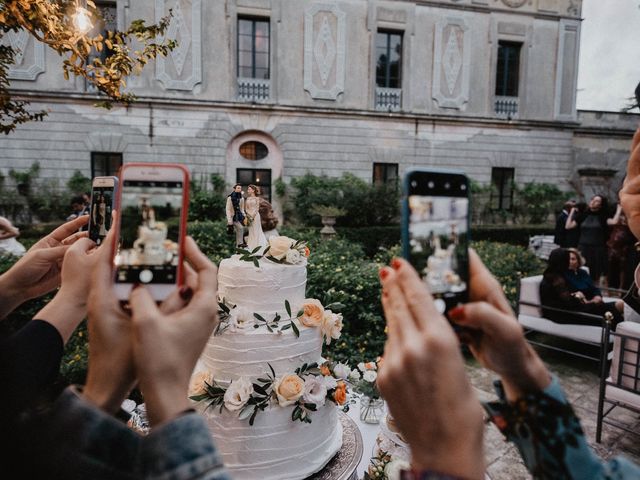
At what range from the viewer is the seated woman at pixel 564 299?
503cm

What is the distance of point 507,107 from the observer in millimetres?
17266

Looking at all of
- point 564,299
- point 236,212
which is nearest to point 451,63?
point 564,299

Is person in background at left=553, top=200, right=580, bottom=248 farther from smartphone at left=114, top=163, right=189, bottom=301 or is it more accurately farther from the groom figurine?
smartphone at left=114, top=163, right=189, bottom=301

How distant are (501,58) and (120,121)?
1630 centimetres

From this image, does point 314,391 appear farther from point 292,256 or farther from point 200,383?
point 292,256

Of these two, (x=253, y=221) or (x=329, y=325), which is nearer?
(x=329, y=325)

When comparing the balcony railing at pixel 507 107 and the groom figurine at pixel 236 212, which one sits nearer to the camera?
the groom figurine at pixel 236 212

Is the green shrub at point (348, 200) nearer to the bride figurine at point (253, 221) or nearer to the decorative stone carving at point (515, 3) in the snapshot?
the decorative stone carving at point (515, 3)

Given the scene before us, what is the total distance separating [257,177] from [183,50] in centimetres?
523

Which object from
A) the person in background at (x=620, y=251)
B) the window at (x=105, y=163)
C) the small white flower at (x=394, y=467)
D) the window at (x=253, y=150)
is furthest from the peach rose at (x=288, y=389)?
the window at (x=105, y=163)

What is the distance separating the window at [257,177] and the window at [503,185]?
403 inches

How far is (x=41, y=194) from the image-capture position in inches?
531

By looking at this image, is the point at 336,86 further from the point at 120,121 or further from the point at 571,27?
the point at 571,27

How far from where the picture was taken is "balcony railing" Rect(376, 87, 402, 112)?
16141mm
